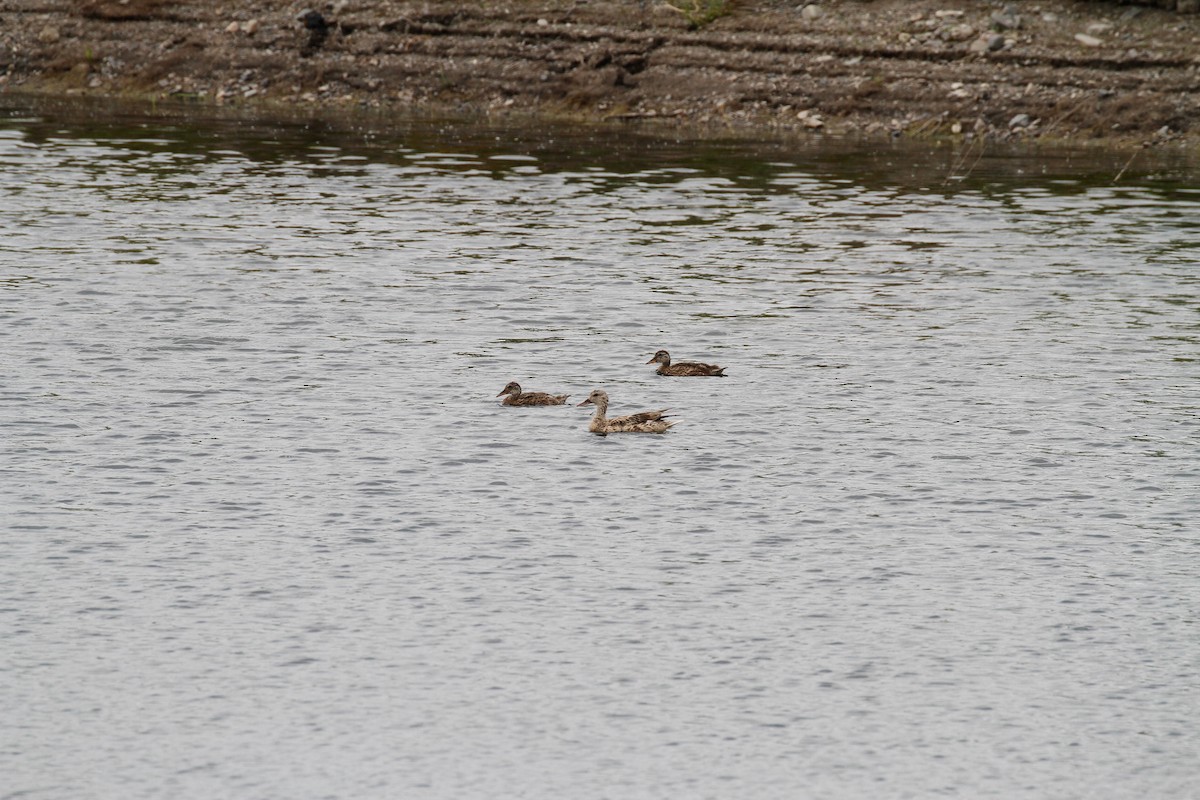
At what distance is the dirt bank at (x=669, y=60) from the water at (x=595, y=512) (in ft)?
34.0

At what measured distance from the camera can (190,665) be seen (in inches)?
540

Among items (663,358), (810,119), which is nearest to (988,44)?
(810,119)

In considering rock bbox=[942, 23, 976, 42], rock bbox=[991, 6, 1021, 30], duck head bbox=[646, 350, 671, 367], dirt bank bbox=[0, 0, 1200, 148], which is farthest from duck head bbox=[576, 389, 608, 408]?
rock bbox=[991, 6, 1021, 30]

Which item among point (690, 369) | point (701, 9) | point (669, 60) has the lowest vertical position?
point (690, 369)

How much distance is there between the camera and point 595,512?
17.6m

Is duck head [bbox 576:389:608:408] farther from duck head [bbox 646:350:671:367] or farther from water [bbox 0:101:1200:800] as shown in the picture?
duck head [bbox 646:350:671:367]

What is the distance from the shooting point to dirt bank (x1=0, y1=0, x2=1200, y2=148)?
145ft

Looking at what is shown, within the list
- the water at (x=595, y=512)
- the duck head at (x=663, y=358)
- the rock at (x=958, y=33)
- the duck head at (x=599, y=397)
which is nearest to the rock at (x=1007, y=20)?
the rock at (x=958, y=33)

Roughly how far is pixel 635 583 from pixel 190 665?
3.80 m

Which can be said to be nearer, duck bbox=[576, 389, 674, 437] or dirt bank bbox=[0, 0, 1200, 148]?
duck bbox=[576, 389, 674, 437]

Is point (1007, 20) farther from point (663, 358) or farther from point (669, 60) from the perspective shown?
point (663, 358)

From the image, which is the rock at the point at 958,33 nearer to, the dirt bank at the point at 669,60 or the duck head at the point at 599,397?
the dirt bank at the point at 669,60

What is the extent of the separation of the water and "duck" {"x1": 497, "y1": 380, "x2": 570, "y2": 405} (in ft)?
0.69

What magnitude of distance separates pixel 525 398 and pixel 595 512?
4.18m
